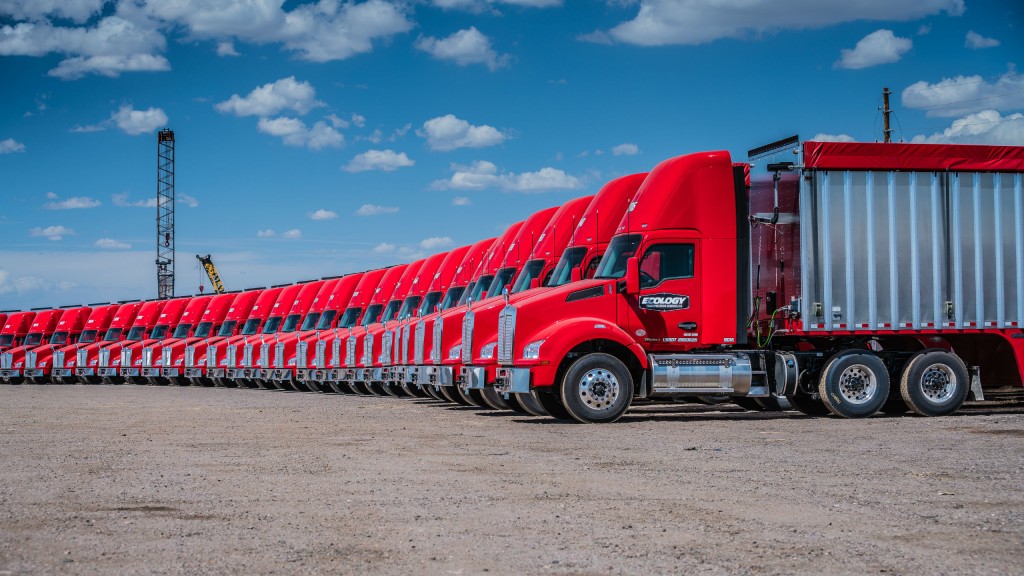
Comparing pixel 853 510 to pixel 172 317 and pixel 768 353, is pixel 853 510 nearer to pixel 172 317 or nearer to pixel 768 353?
pixel 768 353

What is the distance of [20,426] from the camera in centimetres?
1784

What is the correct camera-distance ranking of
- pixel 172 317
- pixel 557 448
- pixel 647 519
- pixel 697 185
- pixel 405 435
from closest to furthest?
pixel 647 519 < pixel 557 448 < pixel 405 435 < pixel 697 185 < pixel 172 317

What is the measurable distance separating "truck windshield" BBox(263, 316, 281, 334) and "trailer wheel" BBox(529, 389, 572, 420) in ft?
64.6

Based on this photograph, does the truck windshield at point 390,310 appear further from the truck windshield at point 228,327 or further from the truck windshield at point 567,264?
the truck windshield at point 228,327

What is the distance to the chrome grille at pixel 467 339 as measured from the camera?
18.6 m

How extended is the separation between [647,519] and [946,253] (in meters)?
11.5

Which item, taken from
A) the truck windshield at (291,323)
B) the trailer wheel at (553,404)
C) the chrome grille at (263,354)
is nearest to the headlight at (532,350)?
the trailer wheel at (553,404)

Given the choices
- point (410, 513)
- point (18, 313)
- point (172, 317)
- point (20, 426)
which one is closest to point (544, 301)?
point (20, 426)

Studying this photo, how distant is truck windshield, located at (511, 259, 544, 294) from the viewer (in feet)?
68.8

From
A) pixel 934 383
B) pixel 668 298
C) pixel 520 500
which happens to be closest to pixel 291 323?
pixel 668 298

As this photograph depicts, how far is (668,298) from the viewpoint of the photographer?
1738 centimetres

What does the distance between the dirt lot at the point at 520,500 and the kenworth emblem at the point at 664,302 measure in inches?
73.4

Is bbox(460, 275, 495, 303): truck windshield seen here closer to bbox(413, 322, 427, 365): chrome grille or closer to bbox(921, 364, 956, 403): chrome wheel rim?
bbox(413, 322, 427, 365): chrome grille

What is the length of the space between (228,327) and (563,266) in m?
22.4
